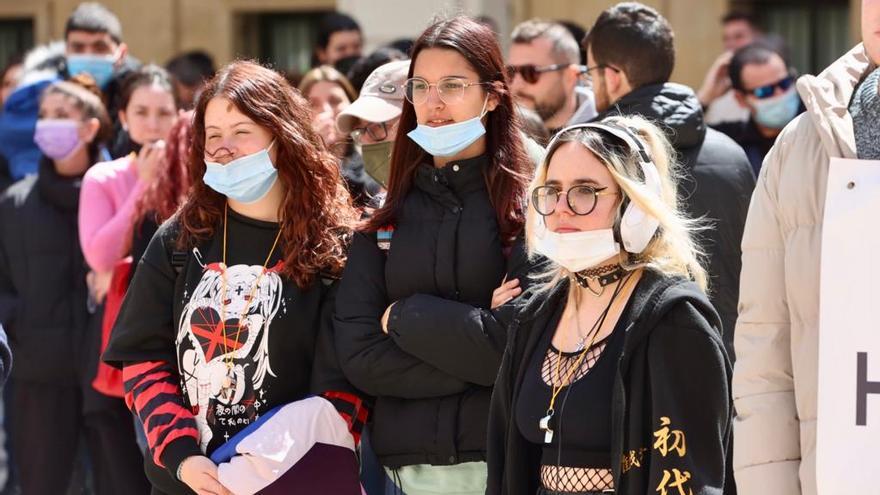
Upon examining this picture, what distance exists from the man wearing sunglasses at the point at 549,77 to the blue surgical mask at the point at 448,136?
197 centimetres

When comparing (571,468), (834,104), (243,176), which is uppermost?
(834,104)

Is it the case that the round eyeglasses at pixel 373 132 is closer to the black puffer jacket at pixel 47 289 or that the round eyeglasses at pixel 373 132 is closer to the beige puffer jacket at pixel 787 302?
the black puffer jacket at pixel 47 289

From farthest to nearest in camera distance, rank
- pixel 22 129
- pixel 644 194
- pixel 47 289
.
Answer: pixel 22 129 → pixel 47 289 → pixel 644 194

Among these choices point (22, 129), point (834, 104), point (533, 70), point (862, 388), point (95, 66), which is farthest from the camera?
point (95, 66)

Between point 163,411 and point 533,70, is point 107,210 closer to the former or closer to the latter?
point 533,70

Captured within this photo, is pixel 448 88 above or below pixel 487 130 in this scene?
above

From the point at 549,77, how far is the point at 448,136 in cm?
217

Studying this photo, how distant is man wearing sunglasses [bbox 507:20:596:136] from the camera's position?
267 inches

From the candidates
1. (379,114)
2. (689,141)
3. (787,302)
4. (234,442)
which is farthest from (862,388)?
(379,114)

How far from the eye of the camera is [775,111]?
25.1 ft

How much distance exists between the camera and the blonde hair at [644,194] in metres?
3.87

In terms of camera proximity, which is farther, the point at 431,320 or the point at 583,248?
the point at 431,320

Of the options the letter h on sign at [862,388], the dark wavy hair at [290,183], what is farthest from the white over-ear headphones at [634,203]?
the dark wavy hair at [290,183]

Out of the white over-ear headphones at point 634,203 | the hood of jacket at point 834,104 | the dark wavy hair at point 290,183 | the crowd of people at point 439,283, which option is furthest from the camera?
the dark wavy hair at point 290,183
